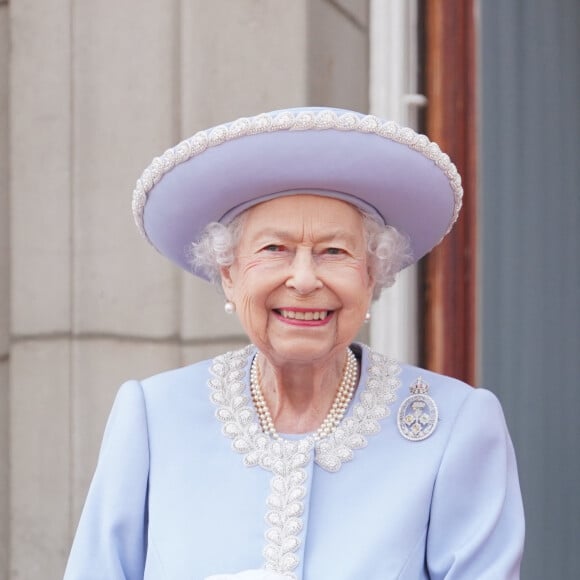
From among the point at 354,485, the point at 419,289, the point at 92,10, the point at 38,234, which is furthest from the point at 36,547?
the point at 354,485

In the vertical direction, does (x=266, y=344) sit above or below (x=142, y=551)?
above

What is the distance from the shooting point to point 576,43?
4160mm

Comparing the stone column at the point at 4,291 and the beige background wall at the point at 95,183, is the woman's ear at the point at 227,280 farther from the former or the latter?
the stone column at the point at 4,291

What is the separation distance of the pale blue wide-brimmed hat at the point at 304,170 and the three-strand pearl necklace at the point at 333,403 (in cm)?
35

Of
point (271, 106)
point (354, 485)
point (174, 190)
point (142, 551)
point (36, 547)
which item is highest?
point (271, 106)

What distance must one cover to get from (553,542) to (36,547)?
2020mm

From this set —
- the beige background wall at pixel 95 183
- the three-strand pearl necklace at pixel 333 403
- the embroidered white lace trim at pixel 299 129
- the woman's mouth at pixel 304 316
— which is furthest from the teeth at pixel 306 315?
the beige background wall at pixel 95 183

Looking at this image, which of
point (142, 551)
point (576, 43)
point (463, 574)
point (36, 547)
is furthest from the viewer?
point (36, 547)

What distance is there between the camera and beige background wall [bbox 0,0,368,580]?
432 cm

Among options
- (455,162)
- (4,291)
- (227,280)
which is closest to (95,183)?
(4,291)

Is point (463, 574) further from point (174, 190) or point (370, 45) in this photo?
point (370, 45)

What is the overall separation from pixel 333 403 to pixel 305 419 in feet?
0.24

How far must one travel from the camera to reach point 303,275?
2439mm

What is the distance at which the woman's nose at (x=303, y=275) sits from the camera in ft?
8.00
